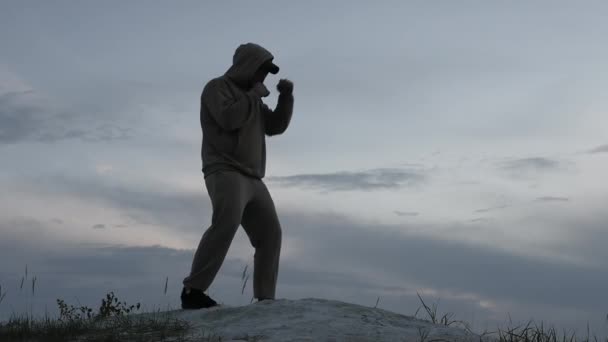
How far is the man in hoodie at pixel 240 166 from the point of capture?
24.2 ft

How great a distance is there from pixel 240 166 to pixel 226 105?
1.88ft

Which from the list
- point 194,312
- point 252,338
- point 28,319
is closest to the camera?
point 252,338

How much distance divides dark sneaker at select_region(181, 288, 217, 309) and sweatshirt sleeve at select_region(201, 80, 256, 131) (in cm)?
152

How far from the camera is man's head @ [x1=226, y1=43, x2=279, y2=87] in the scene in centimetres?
780

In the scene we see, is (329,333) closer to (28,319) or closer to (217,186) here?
(217,186)

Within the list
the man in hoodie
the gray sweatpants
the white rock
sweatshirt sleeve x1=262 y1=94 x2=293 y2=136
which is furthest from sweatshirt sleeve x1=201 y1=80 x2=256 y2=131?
the white rock

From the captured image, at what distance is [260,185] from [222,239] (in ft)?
2.32

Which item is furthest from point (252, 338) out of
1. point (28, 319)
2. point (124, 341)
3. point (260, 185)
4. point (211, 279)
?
point (28, 319)

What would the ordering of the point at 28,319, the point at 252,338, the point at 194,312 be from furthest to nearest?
the point at 28,319, the point at 194,312, the point at 252,338

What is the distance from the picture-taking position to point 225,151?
24.9 feet

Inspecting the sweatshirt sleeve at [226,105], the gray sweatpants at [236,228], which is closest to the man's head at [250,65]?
the sweatshirt sleeve at [226,105]

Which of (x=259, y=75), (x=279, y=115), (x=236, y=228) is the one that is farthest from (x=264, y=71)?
(x=236, y=228)

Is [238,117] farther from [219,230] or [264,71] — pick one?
[219,230]

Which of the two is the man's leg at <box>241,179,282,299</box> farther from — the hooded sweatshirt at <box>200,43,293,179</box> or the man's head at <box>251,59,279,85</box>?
the man's head at <box>251,59,279,85</box>
